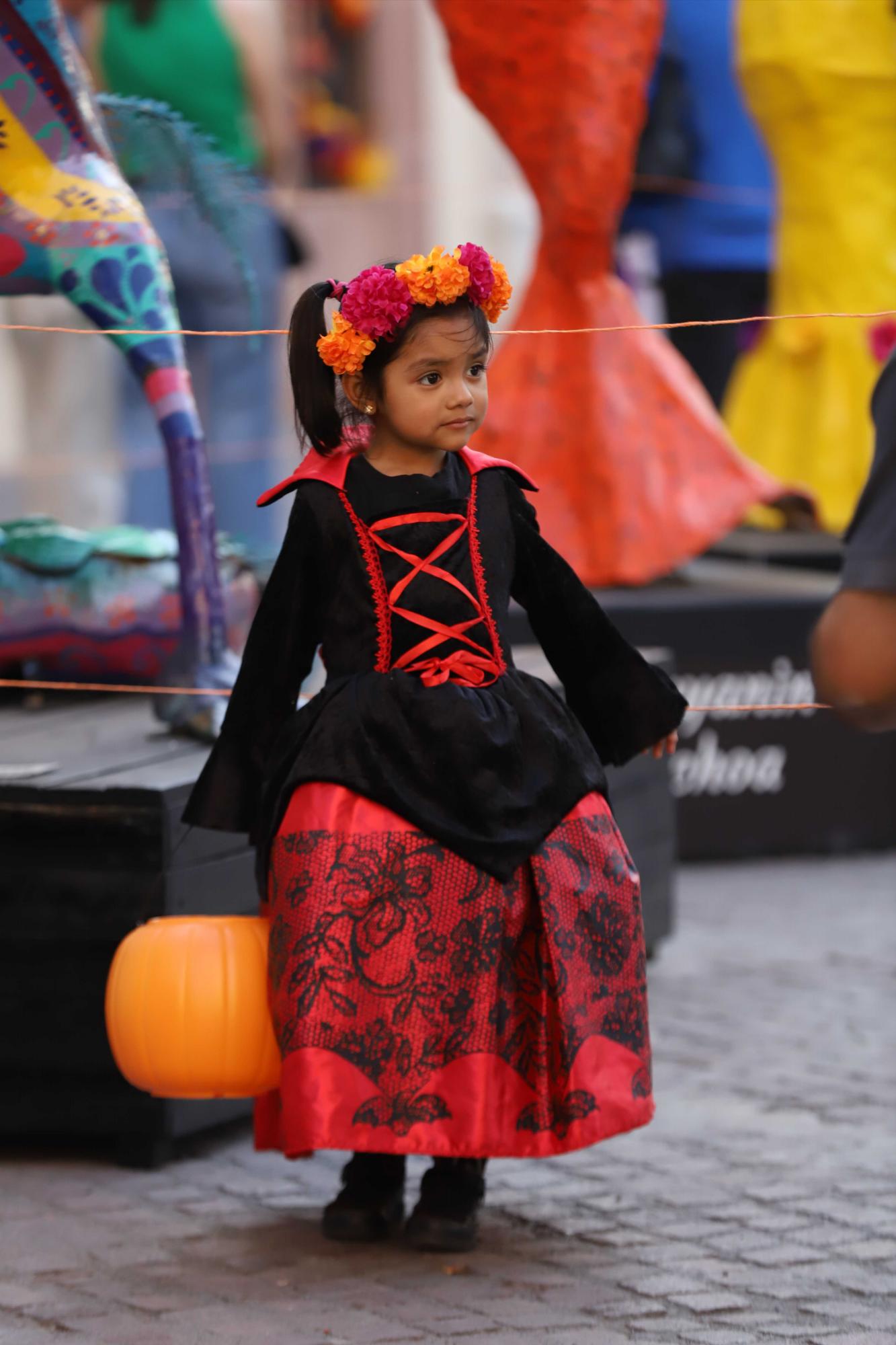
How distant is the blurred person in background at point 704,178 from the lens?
6184mm

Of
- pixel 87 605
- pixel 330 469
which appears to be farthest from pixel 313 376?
pixel 87 605

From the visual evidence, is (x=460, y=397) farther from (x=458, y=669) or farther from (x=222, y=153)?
(x=222, y=153)

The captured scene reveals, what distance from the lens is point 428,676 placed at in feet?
8.70

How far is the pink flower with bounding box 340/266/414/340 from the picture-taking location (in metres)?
2.57

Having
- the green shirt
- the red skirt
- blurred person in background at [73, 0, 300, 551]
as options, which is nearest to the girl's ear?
the red skirt

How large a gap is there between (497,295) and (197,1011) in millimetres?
967

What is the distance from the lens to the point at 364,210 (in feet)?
35.7

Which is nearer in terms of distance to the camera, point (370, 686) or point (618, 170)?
point (370, 686)

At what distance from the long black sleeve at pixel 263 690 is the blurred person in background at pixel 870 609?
0.97m

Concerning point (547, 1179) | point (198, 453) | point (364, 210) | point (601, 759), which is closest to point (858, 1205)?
point (547, 1179)

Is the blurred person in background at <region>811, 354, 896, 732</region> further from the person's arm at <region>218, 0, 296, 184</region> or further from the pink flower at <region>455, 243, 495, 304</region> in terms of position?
the person's arm at <region>218, 0, 296, 184</region>

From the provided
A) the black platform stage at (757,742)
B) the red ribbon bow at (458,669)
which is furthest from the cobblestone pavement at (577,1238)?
the black platform stage at (757,742)

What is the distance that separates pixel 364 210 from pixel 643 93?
6.05 meters

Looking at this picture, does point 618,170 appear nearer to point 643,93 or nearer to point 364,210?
point 643,93
